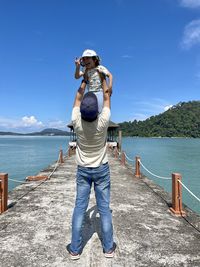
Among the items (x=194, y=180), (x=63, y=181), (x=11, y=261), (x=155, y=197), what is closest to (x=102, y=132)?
(x=11, y=261)

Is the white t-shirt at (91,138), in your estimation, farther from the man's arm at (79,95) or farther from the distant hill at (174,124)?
the distant hill at (174,124)

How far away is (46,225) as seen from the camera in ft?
16.1

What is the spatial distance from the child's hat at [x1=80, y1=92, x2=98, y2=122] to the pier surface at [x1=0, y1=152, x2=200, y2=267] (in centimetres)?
190

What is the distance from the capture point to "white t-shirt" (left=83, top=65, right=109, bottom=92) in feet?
11.2

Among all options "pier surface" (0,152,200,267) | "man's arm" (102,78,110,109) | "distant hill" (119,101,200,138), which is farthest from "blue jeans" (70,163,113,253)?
"distant hill" (119,101,200,138)

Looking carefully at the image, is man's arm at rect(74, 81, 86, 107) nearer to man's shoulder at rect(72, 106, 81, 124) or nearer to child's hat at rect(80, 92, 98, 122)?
man's shoulder at rect(72, 106, 81, 124)

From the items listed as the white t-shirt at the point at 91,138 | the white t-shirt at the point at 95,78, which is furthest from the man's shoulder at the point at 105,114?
the white t-shirt at the point at 95,78

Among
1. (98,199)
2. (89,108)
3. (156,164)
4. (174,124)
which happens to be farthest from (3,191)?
(174,124)

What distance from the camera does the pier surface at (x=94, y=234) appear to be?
3594 mm

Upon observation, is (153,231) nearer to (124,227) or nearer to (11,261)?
(124,227)

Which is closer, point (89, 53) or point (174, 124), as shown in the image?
point (89, 53)

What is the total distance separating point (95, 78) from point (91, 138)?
0.80 m

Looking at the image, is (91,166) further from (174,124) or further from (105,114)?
(174,124)

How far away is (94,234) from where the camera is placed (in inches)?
175
